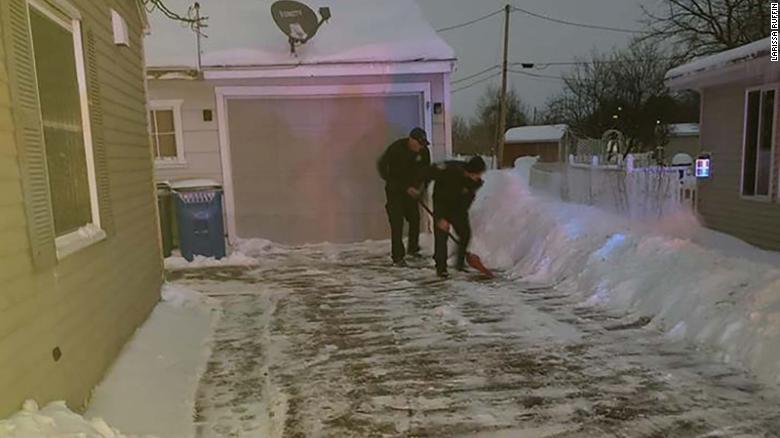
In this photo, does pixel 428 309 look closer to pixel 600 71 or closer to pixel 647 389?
pixel 647 389

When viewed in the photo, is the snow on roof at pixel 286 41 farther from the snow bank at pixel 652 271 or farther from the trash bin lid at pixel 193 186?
the snow bank at pixel 652 271

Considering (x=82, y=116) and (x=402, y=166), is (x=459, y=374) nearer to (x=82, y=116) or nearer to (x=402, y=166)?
(x=82, y=116)

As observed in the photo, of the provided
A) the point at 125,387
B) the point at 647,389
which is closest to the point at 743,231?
the point at 647,389

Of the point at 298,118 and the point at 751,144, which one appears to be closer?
the point at 751,144

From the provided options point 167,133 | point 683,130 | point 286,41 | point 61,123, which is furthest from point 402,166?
point 683,130

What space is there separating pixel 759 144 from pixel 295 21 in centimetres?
765

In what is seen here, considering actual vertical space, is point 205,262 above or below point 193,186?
below

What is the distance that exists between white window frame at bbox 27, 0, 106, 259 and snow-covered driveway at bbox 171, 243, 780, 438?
50.8 inches

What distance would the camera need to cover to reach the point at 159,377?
4211mm

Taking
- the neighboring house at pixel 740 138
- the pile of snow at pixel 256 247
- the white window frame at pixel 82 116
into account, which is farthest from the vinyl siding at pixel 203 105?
the white window frame at pixel 82 116

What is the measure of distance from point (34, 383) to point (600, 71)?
44.3 metres

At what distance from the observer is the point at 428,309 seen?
600cm

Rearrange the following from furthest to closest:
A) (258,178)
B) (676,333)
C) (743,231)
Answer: (258,178)
(743,231)
(676,333)

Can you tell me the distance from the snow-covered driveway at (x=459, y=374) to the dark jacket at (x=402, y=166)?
2.24 m
